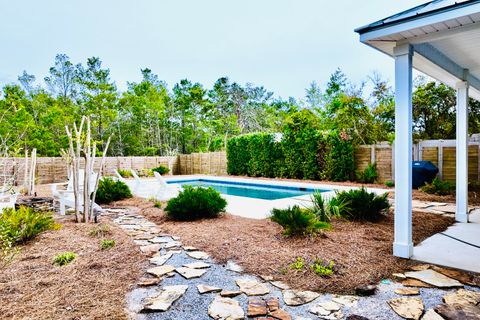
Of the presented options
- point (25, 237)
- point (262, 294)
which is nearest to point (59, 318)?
point (262, 294)

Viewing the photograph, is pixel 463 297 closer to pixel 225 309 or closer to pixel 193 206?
pixel 225 309

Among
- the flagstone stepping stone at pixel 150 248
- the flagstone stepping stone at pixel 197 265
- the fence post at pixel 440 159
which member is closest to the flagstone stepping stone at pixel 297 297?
the flagstone stepping stone at pixel 197 265

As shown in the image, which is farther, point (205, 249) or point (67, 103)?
point (67, 103)

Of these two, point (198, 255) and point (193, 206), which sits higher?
point (193, 206)

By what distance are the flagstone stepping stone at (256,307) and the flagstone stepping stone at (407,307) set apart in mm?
1041

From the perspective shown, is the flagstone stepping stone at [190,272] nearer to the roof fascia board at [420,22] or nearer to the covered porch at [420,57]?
the covered porch at [420,57]

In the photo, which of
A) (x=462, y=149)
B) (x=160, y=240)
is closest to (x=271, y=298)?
(x=160, y=240)

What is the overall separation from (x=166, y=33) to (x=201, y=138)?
8.30m

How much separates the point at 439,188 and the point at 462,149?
4048 mm

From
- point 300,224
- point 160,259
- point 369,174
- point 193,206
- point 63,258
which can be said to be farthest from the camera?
point 369,174

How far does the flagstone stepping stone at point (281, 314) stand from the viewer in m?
2.46

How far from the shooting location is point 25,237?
4535 millimetres

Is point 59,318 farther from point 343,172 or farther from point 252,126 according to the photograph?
point 252,126

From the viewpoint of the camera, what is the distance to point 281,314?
2.52 m
